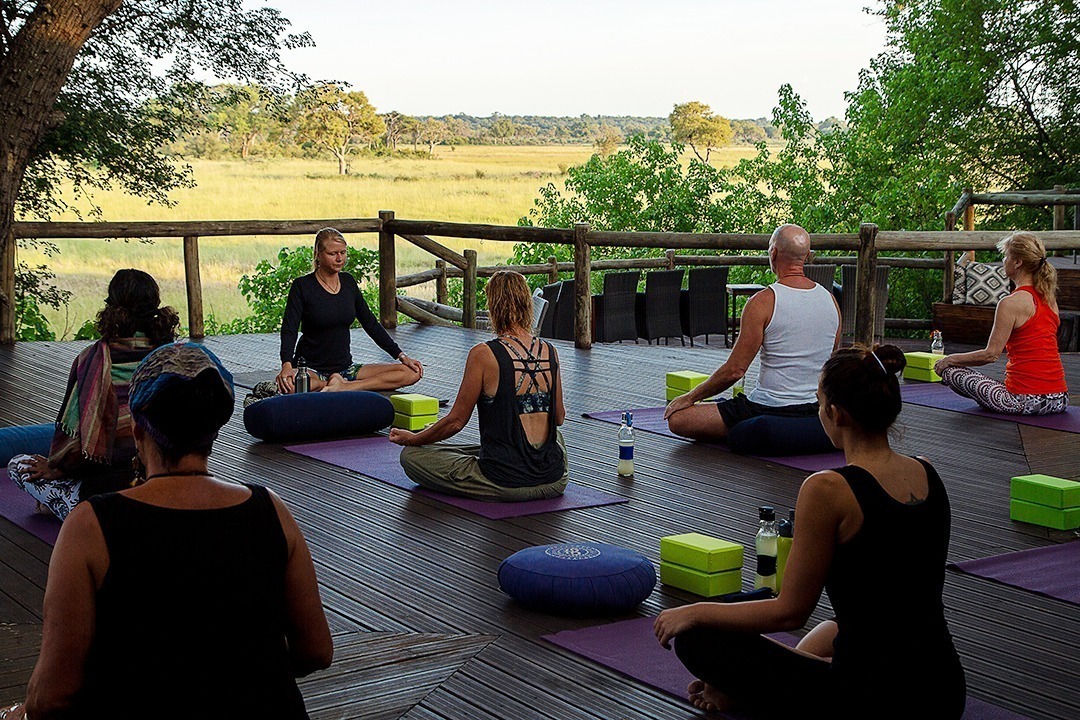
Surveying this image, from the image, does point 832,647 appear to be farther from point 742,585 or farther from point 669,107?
point 669,107

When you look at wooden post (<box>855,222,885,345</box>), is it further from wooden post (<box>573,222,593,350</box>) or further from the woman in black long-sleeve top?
the woman in black long-sleeve top

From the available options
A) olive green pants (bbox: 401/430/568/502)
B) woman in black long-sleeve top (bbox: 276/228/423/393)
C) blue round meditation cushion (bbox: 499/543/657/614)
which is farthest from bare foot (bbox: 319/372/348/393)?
blue round meditation cushion (bbox: 499/543/657/614)

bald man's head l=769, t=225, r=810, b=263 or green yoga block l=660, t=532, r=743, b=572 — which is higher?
bald man's head l=769, t=225, r=810, b=263

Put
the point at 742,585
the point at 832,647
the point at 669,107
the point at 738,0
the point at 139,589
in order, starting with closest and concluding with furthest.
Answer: the point at 139,589, the point at 832,647, the point at 742,585, the point at 738,0, the point at 669,107

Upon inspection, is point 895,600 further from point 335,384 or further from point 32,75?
point 32,75

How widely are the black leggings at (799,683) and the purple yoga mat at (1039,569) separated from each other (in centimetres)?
134

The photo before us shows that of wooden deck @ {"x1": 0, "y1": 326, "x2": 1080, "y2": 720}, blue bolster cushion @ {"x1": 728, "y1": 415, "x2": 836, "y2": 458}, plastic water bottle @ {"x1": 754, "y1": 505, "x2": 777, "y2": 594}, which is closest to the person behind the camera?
wooden deck @ {"x1": 0, "y1": 326, "x2": 1080, "y2": 720}

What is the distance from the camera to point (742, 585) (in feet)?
12.6

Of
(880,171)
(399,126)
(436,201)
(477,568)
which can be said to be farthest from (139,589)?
(399,126)

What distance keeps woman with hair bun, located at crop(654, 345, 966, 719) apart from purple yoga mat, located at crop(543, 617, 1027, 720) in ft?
1.41

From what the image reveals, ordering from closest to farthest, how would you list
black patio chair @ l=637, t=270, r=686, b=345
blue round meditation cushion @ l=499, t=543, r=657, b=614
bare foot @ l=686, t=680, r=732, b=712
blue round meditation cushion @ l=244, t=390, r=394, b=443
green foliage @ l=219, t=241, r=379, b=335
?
bare foot @ l=686, t=680, r=732, b=712
blue round meditation cushion @ l=499, t=543, r=657, b=614
blue round meditation cushion @ l=244, t=390, r=394, b=443
black patio chair @ l=637, t=270, r=686, b=345
green foliage @ l=219, t=241, r=379, b=335

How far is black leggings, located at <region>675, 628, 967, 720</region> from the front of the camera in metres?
2.44

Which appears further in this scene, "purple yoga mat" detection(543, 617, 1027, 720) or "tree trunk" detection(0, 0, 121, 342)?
"tree trunk" detection(0, 0, 121, 342)

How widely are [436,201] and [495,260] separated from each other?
2.09 metres
